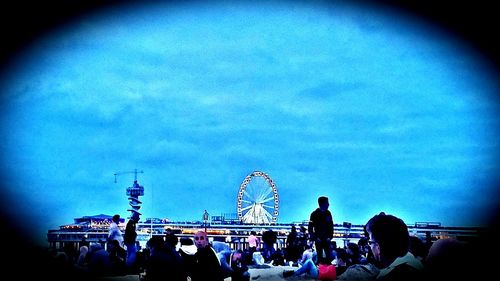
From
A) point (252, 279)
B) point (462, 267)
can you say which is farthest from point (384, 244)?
point (252, 279)

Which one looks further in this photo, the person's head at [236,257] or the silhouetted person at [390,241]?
the person's head at [236,257]

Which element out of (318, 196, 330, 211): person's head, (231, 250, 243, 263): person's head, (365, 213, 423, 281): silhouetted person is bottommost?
(231, 250, 243, 263): person's head

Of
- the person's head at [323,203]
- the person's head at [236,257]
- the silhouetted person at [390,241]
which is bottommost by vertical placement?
the person's head at [236,257]

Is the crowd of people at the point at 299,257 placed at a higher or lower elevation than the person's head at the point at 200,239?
lower

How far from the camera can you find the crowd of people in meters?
2.38

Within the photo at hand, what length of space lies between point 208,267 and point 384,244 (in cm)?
310

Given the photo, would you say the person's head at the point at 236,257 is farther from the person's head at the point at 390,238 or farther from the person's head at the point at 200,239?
the person's head at the point at 390,238

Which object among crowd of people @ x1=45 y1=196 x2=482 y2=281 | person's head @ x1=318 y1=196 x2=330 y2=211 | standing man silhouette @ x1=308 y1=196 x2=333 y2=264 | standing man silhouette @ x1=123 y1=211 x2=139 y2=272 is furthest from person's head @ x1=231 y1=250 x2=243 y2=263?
standing man silhouette @ x1=123 y1=211 x2=139 y2=272

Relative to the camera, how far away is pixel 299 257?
10.6 metres

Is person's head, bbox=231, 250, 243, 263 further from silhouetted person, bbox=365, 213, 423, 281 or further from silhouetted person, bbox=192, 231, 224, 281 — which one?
silhouetted person, bbox=365, 213, 423, 281

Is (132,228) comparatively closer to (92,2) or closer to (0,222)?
(0,222)

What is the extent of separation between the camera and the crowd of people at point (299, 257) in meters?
2.38

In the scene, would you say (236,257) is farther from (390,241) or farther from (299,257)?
(390,241)

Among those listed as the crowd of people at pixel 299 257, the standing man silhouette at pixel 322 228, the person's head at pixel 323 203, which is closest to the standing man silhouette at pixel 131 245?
the crowd of people at pixel 299 257
